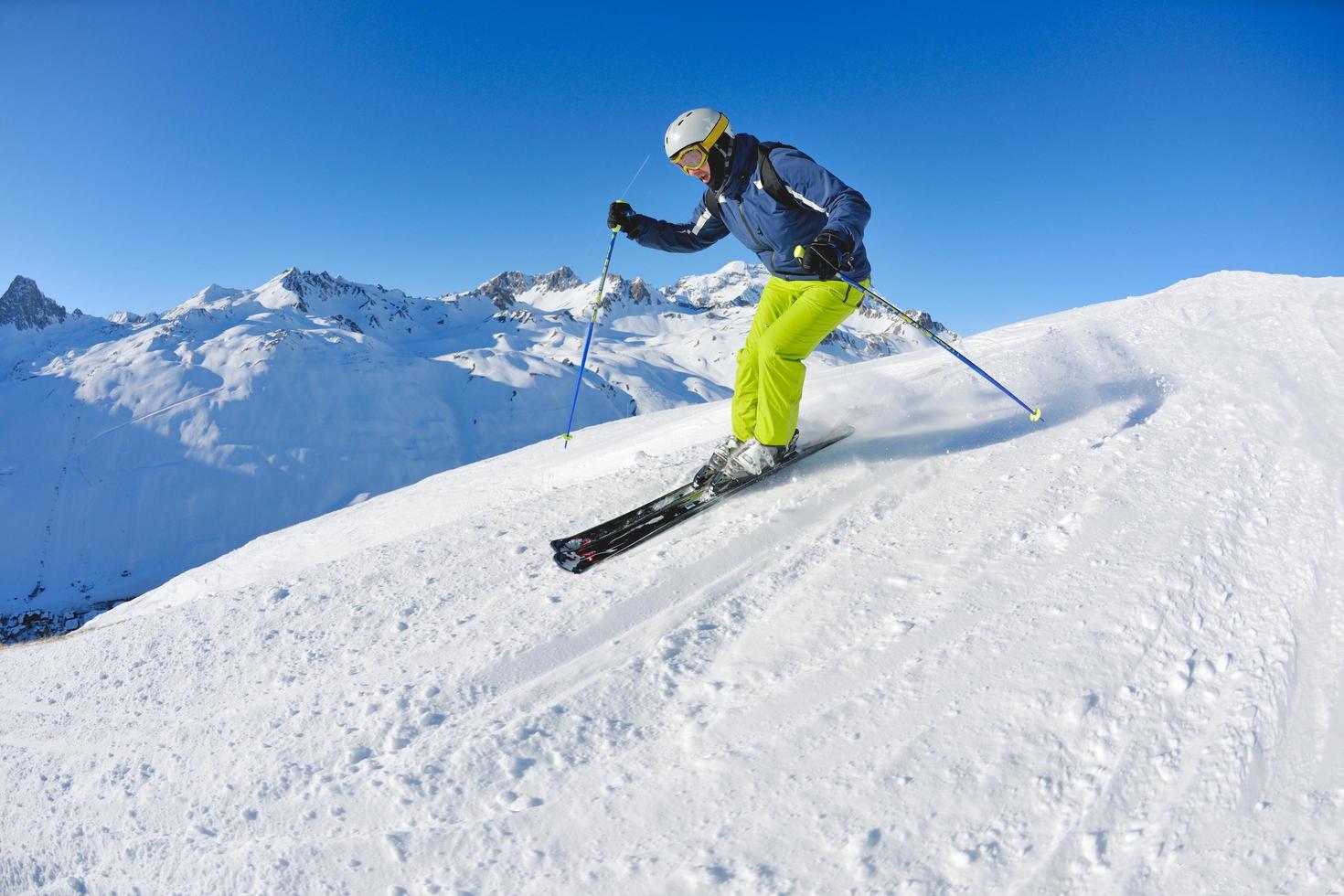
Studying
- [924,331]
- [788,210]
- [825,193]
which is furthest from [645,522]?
[924,331]

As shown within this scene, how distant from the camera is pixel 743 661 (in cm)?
341

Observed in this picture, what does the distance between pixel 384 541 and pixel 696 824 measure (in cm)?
385

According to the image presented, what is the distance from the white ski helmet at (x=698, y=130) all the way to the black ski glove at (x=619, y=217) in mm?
1393

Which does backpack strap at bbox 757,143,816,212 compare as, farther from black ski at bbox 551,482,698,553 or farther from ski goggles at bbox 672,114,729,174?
black ski at bbox 551,482,698,553

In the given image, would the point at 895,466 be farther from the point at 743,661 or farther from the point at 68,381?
the point at 68,381

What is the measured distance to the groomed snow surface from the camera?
244cm

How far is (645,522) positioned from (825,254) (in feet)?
7.64

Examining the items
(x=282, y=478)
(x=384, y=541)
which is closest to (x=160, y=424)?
(x=282, y=478)

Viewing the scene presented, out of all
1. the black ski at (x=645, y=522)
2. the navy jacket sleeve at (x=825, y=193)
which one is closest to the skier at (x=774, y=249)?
the navy jacket sleeve at (x=825, y=193)

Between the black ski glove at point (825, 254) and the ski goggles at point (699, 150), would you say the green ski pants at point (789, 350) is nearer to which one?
the black ski glove at point (825, 254)

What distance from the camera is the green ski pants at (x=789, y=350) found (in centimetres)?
521

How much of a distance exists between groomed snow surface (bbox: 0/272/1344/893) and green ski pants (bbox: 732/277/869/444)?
538mm

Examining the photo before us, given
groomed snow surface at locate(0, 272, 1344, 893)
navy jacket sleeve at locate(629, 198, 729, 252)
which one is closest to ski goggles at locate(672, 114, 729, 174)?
navy jacket sleeve at locate(629, 198, 729, 252)

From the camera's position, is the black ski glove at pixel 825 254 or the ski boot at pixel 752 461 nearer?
the black ski glove at pixel 825 254
